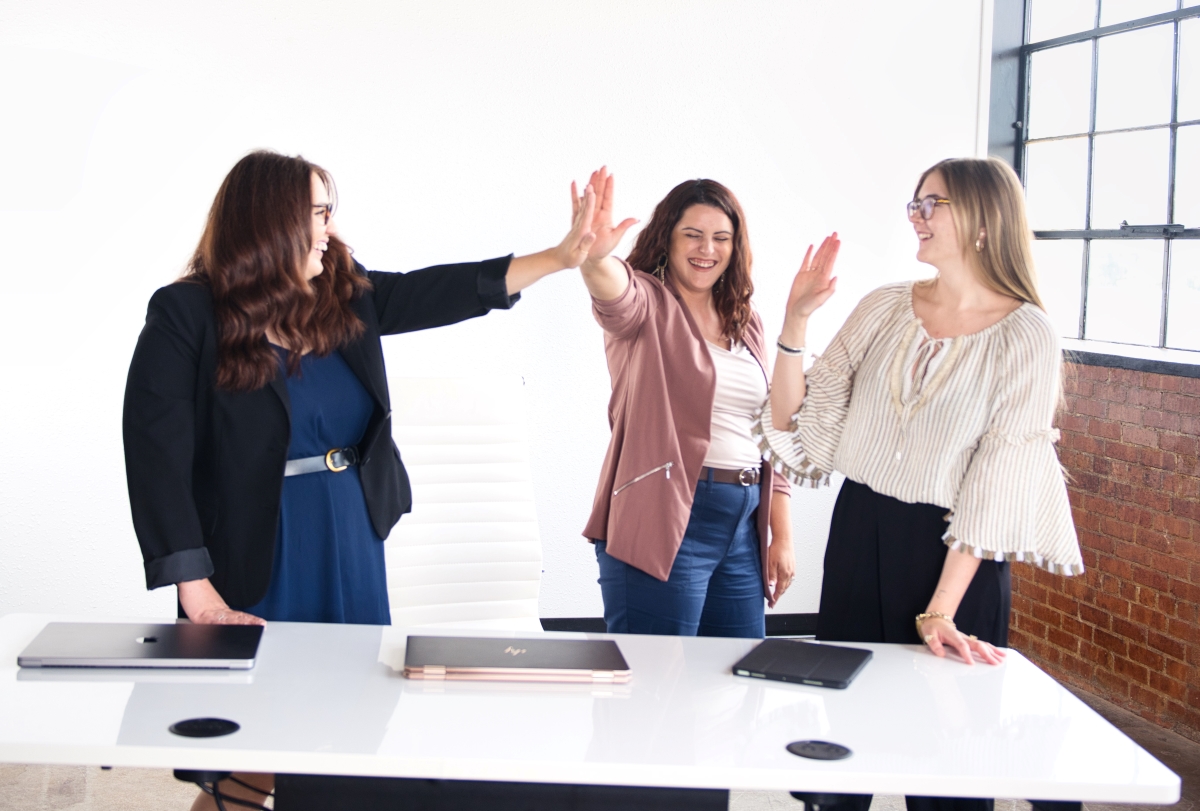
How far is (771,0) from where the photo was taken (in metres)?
4.41

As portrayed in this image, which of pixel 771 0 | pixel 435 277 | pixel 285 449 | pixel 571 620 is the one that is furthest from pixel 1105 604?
pixel 285 449

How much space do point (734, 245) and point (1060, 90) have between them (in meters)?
2.70

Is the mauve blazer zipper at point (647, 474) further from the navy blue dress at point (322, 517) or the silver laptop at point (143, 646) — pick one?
the silver laptop at point (143, 646)

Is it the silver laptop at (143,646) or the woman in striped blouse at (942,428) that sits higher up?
the woman in striped blouse at (942,428)

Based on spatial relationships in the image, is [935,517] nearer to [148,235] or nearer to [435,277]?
[435,277]

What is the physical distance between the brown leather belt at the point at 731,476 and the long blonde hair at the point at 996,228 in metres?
0.69

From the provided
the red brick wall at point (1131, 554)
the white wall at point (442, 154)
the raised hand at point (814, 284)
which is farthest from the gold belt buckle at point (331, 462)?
the red brick wall at point (1131, 554)

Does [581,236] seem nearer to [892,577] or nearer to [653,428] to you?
[653,428]

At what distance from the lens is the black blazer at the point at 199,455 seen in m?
1.91

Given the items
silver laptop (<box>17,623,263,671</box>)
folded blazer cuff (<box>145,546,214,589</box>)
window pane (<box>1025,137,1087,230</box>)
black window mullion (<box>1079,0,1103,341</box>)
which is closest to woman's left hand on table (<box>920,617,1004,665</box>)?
silver laptop (<box>17,623,263,671</box>)

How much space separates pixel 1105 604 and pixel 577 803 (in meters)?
3.11

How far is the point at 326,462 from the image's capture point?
2016 millimetres

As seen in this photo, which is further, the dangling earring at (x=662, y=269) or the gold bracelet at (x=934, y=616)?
the dangling earring at (x=662, y=269)

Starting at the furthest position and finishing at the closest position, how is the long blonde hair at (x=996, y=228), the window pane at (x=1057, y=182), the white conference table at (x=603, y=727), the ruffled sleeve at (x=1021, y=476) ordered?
the window pane at (x=1057, y=182), the long blonde hair at (x=996, y=228), the ruffled sleeve at (x=1021, y=476), the white conference table at (x=603, y=727)
